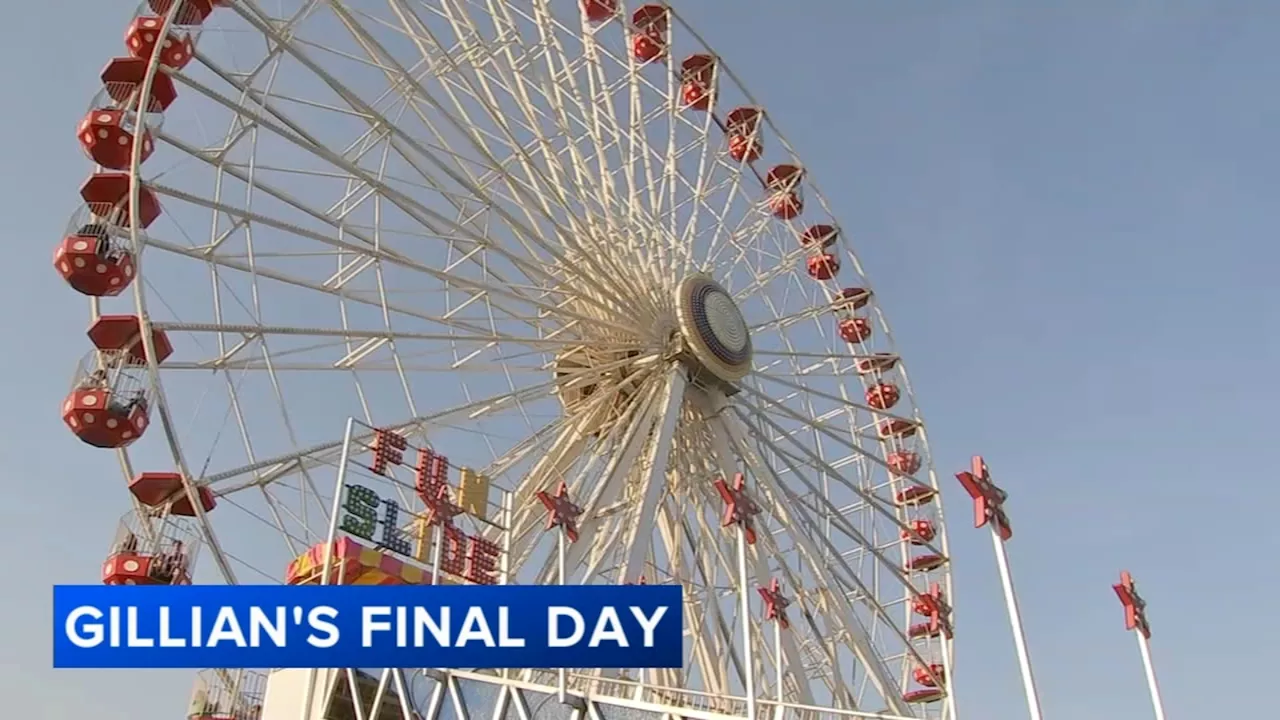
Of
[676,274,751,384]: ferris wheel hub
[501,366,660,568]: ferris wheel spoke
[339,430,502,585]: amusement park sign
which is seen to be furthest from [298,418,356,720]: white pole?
[676,274,751,384]: ferris wheel hub

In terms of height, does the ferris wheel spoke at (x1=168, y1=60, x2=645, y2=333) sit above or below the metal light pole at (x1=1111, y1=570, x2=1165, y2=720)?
above

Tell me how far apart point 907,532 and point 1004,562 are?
52.2 feet

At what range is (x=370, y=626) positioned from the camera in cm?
1494

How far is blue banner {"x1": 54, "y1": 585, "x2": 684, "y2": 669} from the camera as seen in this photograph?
14.5 meters

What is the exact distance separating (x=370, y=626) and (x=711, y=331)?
11.9m

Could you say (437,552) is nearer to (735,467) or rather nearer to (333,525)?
(333,525)

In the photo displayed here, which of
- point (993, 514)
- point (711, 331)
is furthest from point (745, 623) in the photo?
point (711, 331)

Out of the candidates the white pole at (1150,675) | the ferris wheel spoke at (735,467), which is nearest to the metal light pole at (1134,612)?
the white pole at (1150,675)

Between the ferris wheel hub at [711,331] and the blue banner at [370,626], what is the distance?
9.92m

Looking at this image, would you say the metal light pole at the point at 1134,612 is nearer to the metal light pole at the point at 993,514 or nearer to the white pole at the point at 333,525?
the metal light pole at the point at 993,514

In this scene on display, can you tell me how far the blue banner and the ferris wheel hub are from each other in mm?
9923

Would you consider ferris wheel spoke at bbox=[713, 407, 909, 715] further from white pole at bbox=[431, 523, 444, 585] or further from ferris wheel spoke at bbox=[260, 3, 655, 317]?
white pole at bbox=[431, 523, 444, 585]

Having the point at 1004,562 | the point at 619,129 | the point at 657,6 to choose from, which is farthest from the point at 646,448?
the point at 657,6

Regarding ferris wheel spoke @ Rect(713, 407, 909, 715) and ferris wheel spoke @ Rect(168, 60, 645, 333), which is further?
ferris wheel spoke @ Rect(713, 407, 909, 715)
